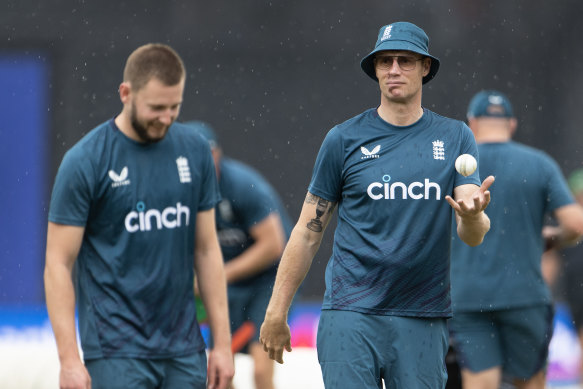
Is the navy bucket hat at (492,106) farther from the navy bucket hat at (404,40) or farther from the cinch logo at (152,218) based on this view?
the cinch logo at (152,218)

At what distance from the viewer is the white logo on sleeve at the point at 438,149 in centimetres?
491

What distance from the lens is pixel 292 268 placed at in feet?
16.4

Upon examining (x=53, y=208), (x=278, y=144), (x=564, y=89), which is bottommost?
(x=53, y=208)

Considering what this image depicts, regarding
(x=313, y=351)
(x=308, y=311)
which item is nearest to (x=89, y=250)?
(x=313, y=351)

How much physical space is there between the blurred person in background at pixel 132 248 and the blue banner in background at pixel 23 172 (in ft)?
25.2

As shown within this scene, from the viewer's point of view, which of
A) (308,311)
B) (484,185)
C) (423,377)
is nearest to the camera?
(484,185)

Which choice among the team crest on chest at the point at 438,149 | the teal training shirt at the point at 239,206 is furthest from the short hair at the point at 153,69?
the teal training shirt at the point at 239,206

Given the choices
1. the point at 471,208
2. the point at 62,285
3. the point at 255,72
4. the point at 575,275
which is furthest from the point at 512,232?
the point at 255,72

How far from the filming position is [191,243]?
17.0ft

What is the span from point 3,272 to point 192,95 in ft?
9.76

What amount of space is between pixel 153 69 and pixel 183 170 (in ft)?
1.64

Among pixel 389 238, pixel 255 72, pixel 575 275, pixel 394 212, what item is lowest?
pixel 575 275

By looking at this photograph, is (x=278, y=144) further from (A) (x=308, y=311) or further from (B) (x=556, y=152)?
(B) (x=556, y=152)

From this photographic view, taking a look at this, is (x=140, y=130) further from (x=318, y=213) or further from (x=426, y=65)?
(x=426, y=65)
